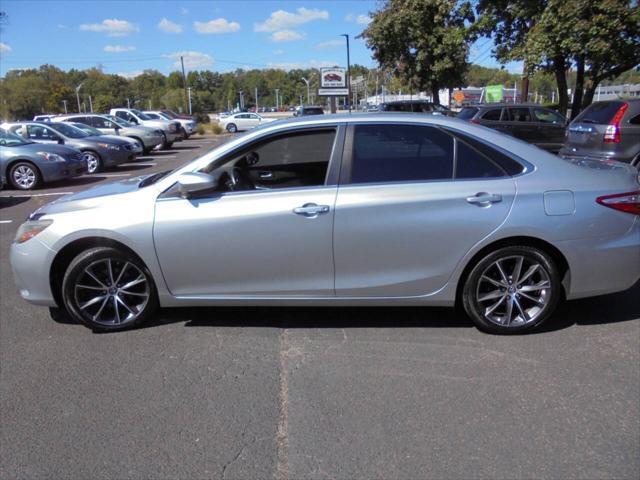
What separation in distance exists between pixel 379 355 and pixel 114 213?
2.18 metres

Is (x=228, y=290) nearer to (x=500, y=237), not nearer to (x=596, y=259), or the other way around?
(x=500, y=237)

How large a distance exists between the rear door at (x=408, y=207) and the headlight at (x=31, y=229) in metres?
2.22

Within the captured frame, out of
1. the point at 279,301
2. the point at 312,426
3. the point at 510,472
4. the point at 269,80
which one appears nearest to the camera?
the point at 510,472

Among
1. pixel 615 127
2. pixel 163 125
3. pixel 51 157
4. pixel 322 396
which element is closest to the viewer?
pixel 322 396

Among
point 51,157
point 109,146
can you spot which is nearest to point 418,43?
point 109,146

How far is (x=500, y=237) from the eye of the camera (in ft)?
12.5

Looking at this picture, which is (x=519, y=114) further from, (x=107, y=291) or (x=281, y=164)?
(x=107, y=291)

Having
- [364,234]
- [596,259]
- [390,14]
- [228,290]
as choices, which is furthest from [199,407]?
[390,14]

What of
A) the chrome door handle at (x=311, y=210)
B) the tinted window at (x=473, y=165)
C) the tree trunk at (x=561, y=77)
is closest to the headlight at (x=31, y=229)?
the chrome door handle at (x=311, y=210)

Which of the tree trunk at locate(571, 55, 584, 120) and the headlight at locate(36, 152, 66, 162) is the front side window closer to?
the headlight at locate(36, 152, 66, 162)

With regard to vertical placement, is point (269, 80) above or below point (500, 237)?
above

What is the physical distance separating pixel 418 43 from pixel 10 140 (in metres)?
22.3

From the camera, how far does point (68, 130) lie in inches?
647

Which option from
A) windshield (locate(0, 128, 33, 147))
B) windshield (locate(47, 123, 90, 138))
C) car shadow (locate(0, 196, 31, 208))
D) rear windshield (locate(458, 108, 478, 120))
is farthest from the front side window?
windshield (locate(47, 123, 90, 138))
